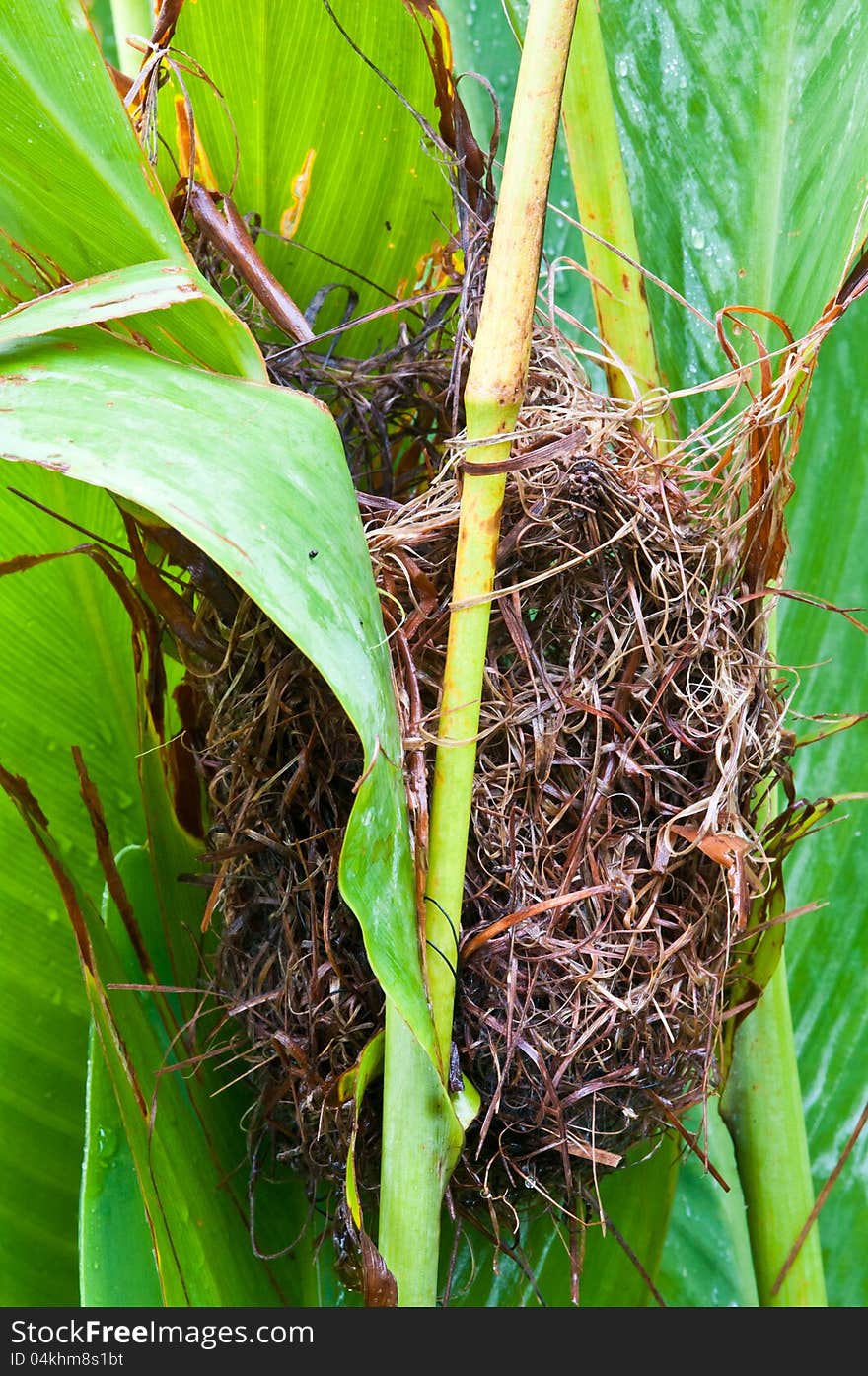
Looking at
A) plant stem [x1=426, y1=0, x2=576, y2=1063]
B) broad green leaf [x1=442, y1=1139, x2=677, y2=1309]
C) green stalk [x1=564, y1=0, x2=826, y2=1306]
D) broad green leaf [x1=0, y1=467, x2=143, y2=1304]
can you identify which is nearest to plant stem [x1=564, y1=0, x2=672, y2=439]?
green stalk [x1=564, y1=0, x2=826, y2=1306]

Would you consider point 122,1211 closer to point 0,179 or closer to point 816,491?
point 0,179

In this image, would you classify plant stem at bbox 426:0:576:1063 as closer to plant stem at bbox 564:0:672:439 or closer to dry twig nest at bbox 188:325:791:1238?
dry twig nest at bbox 188:325:791:1238

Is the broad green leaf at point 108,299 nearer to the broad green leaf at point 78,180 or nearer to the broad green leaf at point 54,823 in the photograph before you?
the broad green leaf at point 78,180

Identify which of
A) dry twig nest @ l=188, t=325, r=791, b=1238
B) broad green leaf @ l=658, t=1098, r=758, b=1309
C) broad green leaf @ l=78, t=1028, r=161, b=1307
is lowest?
broad green leaf @ l=658, t=1098, r=758, b=1309

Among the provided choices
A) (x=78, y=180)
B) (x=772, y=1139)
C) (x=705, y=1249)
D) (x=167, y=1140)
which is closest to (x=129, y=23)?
(x=78, y=180)

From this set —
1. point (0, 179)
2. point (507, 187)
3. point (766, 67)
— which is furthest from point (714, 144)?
point (0, 179)

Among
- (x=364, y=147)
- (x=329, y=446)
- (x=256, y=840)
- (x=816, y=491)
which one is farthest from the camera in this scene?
(x=816, y=491)
